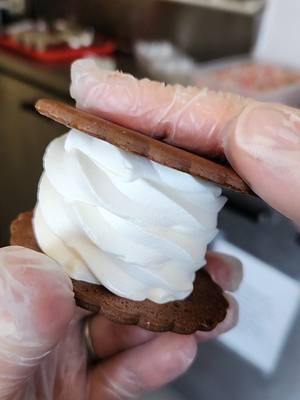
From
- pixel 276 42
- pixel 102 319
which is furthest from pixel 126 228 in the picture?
pixel 276 42

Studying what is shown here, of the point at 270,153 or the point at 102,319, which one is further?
the point at 102,319

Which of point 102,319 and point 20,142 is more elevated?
point 102,319

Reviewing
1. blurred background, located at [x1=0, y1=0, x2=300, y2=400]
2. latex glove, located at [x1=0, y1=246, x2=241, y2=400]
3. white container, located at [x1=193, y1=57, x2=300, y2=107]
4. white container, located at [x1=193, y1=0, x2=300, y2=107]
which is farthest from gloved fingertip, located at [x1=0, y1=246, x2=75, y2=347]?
white container, located at [x1=193, y1=0, x2=300, y2=107]

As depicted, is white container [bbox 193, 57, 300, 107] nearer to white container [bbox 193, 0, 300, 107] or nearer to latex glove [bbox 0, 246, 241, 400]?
white container [bbox 193, 0, 300, 107]

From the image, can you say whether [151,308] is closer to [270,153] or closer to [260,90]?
[270,153]

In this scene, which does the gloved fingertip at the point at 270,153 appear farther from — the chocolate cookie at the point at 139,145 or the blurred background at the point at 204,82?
the blurred background at the point at 204,82
